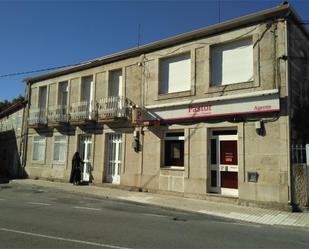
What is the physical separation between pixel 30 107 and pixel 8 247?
17940 mm

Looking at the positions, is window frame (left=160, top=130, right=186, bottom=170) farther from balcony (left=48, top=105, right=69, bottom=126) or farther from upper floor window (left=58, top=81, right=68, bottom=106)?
upper floor window (left=58, top=81, right=68, bottom=106)

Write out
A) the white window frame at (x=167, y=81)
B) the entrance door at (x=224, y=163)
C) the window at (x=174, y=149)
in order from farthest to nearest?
the window at (x=174, y=149) → the white window frame at (x=167, y=81) → the entrance door at (x=224, y=163)

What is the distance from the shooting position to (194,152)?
47.7 ft

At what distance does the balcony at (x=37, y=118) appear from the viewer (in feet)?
69.1

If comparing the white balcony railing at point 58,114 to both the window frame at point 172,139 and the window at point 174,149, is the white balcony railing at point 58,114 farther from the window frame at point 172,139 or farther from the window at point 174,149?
the window at point 174,149

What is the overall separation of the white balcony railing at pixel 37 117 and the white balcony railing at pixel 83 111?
2.61m

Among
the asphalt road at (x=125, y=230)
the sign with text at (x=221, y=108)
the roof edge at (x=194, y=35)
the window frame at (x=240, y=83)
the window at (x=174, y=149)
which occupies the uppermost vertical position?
the roof edge at (x=194, y=35)

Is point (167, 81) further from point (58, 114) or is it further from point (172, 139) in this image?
point (58, 114)

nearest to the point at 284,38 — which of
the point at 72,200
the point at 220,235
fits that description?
the point at 220,235

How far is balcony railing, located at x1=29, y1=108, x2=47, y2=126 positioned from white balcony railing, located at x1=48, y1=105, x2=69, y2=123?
592mm

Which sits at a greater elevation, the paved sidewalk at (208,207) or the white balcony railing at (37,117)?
the white balcony railing at (37,117)

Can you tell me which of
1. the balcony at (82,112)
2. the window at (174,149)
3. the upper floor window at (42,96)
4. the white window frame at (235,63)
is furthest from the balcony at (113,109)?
the upper floor window at (42,96)

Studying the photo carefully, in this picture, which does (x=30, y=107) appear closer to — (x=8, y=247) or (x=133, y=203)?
(x=133, y=203)

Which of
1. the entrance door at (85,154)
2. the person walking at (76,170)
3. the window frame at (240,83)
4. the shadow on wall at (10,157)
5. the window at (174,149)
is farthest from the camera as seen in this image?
the shadow on wall at (10,157)
